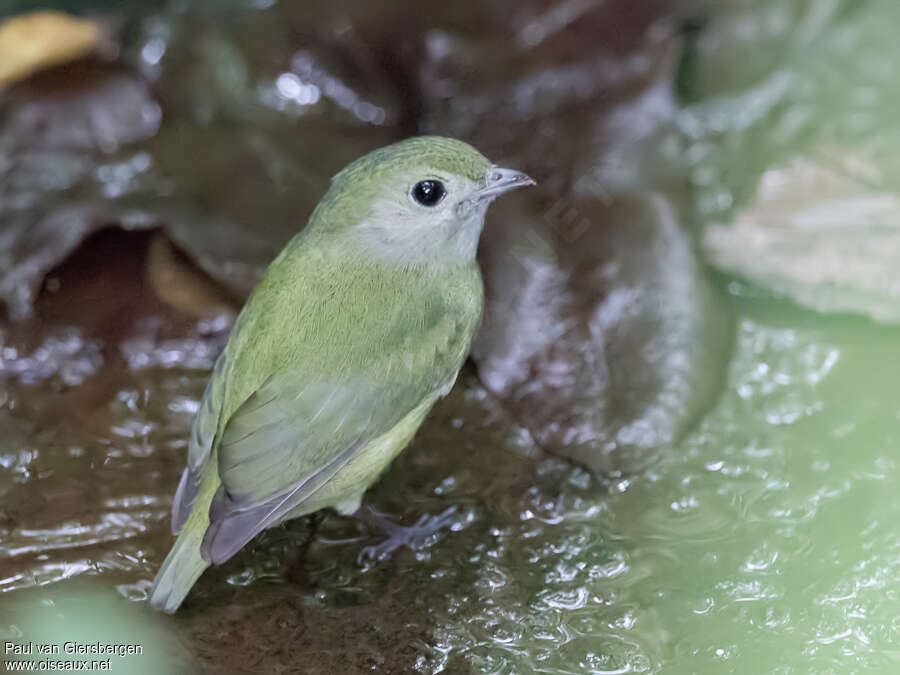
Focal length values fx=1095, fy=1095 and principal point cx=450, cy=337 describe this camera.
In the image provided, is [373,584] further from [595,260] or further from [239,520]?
[595,260]

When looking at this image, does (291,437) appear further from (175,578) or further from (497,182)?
(497,182)

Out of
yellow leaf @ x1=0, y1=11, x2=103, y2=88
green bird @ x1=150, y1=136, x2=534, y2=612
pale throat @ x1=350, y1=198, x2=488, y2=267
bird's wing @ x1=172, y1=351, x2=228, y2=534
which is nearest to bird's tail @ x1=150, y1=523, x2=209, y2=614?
green bird @ x1=150, y1=136, x2=534, y2=612

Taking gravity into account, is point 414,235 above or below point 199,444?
above

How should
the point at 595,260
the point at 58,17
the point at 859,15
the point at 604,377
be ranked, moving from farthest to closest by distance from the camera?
1. the point at 859,15
2. the point at 58,17
3. the point at 595,260
4. the point at 604,377

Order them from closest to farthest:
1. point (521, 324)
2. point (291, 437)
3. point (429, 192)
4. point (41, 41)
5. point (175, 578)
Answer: point (175, 578) → point (291, 437) → point (429, 192) → point (521, 324) → point (41, 41)

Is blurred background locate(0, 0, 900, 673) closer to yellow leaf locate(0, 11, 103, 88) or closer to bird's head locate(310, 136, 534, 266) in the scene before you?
yellow leaf locate(0, 11, 103, 88)

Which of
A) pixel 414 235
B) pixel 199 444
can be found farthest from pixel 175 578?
pixel 414 235

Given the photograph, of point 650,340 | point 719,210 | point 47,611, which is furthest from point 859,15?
point 47,611

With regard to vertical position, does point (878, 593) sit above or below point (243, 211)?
below
